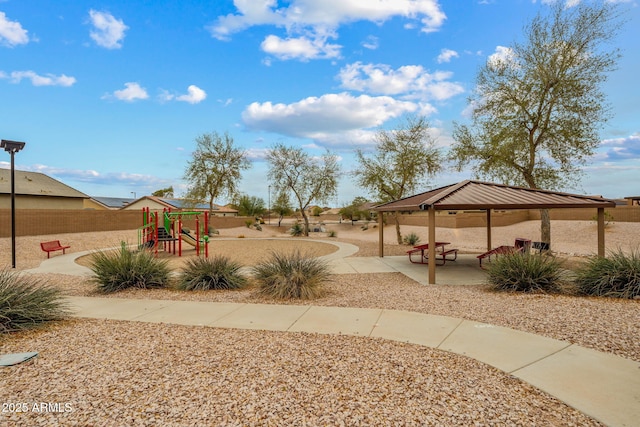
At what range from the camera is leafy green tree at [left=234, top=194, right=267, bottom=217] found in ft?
207

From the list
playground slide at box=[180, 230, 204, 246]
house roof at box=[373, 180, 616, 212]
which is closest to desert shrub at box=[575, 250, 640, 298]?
house roof at box=[373, 180, 616, 212]

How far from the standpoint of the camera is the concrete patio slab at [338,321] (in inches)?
222

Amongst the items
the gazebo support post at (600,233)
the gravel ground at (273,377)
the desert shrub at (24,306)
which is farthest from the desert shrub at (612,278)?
the desert shrub at (24,306)

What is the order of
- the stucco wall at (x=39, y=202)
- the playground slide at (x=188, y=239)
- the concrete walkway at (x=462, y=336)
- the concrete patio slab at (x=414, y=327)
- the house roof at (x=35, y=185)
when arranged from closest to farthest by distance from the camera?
the concrete walkway at (x=462, y=336) → the concrete patio slab at (x=414, y=327) → the playground slide at (x=188, y=239) → the stucco wall at (x=39, y=202) → the house roof at (x=35, y=185)

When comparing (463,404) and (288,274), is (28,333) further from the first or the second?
(463,404)

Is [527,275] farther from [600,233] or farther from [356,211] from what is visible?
[356,211]

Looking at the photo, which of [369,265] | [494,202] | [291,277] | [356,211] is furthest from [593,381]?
[356,211]

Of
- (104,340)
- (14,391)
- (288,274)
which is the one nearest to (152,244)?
(288,274)

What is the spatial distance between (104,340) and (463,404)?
4725 mm

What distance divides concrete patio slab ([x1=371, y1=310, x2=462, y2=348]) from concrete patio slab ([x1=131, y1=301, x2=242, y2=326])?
9.47ft

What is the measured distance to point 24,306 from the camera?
19.3ft

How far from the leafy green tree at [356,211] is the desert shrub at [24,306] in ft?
145

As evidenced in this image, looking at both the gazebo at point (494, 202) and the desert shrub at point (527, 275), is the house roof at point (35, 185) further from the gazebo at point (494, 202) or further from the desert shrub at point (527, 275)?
the desert shrub at point (527, 275)

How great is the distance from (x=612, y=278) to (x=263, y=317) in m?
7.35
